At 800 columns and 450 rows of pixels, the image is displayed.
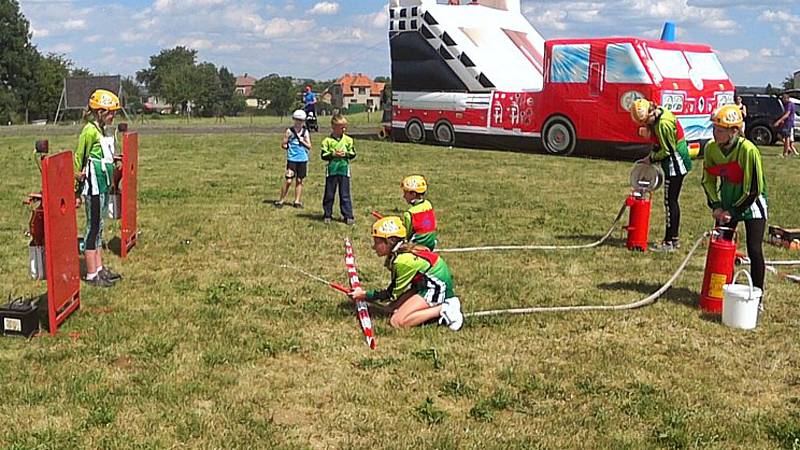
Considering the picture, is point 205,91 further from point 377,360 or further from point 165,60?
point 377,360

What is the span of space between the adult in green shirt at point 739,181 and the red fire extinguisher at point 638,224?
7.29 feet

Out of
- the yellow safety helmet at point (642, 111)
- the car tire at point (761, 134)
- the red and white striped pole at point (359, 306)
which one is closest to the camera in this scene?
the red and white striped pole at point (359, 306)

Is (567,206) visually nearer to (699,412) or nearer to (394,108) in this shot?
(699,412)

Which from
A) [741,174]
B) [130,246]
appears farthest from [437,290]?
[130,246]

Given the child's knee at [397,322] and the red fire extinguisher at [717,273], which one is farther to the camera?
the red fire extinguisher at [717,273]

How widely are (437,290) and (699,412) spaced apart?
2.19 metres

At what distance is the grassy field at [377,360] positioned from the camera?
14.6 feet

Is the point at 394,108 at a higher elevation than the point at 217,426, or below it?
higher

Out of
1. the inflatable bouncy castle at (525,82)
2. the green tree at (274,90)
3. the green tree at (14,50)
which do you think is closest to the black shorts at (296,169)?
the inflatable bouncy castle at (525,82)

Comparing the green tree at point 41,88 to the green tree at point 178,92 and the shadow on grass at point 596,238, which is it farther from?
the shadow on grass at point 596,238

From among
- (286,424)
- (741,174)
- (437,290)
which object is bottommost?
(286,424)

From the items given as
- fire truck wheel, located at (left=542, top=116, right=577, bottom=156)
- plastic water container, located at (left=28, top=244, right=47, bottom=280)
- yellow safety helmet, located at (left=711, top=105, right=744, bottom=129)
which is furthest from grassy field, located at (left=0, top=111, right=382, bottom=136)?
yellow safety helmet, located at (left=711, top=105, right=744, bottom=129)

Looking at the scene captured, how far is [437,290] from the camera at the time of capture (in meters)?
6.25

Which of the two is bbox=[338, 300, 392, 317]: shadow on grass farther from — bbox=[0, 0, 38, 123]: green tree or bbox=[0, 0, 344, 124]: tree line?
bbox=[0, 0, 38, 123]: green tree
